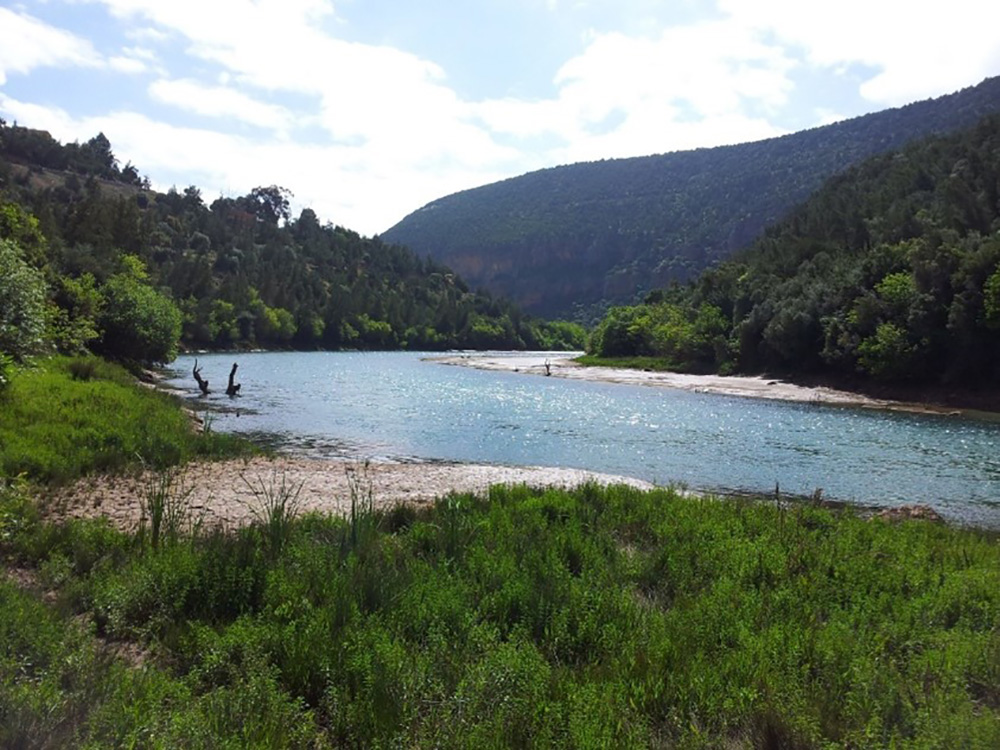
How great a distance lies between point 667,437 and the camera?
33.8 m

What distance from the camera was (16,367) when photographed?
66.1 ft

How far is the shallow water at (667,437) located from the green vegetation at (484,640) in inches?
474

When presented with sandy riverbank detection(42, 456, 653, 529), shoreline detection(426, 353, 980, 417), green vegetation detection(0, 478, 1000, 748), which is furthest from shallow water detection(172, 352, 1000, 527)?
green vegetation detection(0, 478, 1000, 748)

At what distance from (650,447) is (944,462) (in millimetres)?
11574

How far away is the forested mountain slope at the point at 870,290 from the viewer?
5319 cm

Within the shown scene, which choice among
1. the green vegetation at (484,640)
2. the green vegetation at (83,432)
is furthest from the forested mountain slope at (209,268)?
the green vegetation at (484,640)

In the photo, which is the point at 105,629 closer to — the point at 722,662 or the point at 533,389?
the point at 722,662

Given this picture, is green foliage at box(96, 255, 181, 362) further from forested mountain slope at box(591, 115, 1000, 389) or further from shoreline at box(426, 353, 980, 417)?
forested mountain slope at box(591, 115, 1000, 389)

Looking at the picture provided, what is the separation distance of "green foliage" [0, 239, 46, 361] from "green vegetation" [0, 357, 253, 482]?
903mm

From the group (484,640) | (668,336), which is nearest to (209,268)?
(668,336)

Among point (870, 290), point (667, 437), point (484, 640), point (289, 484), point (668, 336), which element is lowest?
point (667, 437)

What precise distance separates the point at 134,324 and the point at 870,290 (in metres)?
63.5

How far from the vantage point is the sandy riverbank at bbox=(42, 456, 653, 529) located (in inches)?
530

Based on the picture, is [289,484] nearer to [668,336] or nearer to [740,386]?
[740,386]
